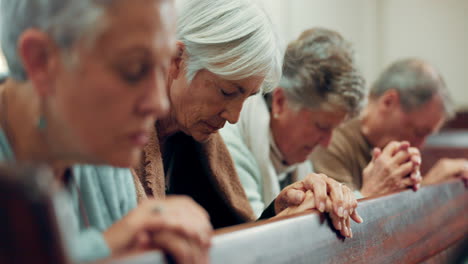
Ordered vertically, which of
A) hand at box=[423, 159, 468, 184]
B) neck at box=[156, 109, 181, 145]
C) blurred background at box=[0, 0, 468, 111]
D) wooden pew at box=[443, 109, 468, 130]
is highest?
neck at box=[156, 109, 181, 145]

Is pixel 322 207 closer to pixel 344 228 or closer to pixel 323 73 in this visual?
pixel 344 228

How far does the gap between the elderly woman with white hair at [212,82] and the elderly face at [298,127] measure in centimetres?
58

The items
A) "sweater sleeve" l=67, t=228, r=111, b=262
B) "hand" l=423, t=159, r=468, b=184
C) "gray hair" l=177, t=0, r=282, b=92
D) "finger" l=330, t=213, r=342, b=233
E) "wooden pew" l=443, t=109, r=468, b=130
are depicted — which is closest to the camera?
"sweater sleeve" l=67, t=228, r=111, b=262

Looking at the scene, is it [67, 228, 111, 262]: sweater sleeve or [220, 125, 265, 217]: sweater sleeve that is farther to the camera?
[220, 125, 265, 217]: sweater sleeve

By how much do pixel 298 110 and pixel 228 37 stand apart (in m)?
0.82

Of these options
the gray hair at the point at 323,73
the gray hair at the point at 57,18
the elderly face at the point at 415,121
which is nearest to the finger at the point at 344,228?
the gray hair at the point at 57,18

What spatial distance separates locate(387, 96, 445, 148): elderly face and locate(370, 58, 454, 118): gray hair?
0.08 feet

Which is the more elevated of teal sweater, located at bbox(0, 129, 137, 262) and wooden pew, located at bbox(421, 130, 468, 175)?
teal sweater, located at bbox(0, 129, 137, 262)

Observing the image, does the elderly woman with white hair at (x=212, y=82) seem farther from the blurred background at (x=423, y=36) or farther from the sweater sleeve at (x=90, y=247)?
the blurred background at (x=423, y=36)

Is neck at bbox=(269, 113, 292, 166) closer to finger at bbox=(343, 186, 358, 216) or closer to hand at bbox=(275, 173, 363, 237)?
hand at bbox=(275, 173, 363, 237)

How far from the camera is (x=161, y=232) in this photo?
0.67 m

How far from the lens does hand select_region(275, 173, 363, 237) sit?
1.17 m

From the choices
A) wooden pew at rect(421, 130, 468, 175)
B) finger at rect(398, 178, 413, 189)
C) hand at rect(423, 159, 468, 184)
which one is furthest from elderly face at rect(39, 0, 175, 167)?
wooden pew at rect(421, 130, 468, 175)

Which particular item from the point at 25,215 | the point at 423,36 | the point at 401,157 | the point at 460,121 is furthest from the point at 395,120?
the point at 423,36
